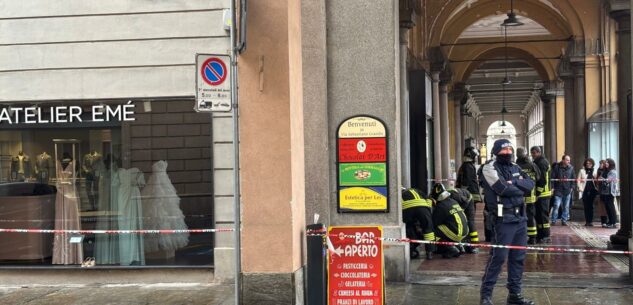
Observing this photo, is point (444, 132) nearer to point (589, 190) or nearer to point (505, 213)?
point (589, 190)

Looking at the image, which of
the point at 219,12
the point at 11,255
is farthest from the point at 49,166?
the point at 219,12

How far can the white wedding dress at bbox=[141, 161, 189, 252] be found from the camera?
1049cm

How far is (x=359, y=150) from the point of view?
9836 mm

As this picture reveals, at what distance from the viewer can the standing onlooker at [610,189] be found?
1686cm

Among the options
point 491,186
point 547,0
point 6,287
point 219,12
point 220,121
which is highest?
point 547,0

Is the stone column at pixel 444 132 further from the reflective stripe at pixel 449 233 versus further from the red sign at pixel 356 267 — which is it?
the red sign at pixel 356 267

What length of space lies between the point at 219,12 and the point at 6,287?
5.02 m

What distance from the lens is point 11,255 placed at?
10.6 m

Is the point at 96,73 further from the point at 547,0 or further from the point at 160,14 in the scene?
the point at 547,0

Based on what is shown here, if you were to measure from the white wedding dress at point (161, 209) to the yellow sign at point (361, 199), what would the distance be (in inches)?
95.0

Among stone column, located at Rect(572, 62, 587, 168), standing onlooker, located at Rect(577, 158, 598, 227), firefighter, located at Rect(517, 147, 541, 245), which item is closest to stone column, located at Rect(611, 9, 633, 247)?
firefighter, located at Rect(517, 147, 541, 245)

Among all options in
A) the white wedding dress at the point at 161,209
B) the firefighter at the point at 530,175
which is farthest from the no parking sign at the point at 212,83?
the firefighter at the point at 530,175

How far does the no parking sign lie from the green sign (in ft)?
10.0

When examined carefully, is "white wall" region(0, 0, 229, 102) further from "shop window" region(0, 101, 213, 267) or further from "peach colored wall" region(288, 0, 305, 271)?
"peach colored wall" region(288, 0, 305, 271)
